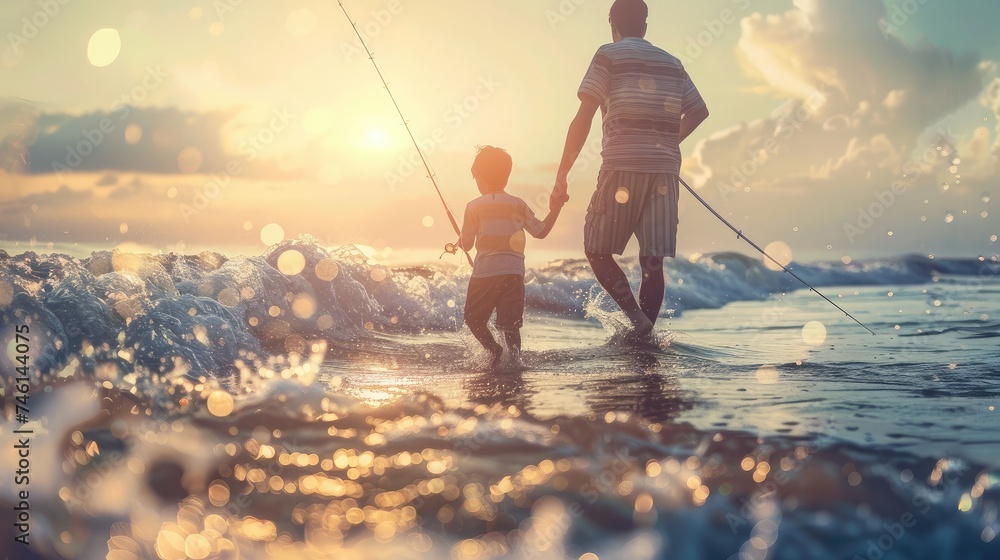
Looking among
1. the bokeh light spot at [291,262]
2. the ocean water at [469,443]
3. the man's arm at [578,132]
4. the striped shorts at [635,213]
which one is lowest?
the ocean water at [469,443]

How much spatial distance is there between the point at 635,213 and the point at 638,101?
773 mm

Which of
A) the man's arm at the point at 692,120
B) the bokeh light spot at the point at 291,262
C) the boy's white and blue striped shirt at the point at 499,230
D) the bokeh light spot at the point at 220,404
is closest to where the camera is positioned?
the bokeh light spot at the point at 220,404

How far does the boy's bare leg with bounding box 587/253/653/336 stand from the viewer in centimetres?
542

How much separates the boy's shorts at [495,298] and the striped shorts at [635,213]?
74 cm

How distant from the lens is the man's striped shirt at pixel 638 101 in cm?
524

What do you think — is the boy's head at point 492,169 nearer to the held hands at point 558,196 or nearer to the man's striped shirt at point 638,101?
the held hands at point 558,196

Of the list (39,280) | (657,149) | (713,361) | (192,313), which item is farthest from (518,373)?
(39,280)

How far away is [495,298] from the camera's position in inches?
204

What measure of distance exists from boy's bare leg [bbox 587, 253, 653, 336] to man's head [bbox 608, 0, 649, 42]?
5.17 ft

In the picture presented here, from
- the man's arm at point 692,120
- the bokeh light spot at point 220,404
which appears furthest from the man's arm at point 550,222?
the bokeh light spot at point 220,404

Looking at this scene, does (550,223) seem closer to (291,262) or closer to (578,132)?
(578,132)

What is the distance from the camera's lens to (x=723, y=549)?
228 cm

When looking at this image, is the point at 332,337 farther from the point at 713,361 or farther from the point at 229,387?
the point at 713,361

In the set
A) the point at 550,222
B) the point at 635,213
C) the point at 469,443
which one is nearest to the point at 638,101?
the point at 635,213
